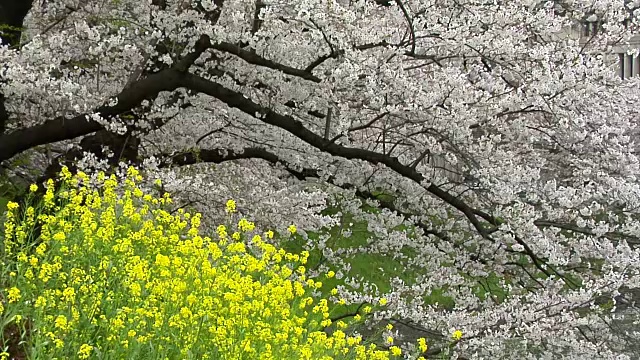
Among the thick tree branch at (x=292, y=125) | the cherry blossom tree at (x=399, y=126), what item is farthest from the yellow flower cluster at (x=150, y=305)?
the thick tree branch at (x=292, y=125)

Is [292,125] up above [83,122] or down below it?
above

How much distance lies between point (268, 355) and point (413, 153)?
3.74 metres

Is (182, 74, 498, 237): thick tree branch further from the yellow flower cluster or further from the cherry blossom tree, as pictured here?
the yellow flower cluster

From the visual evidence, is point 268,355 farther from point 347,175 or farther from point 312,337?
point 347,175

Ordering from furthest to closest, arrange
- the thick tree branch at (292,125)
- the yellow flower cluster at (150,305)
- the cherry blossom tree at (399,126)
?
1. the thick tree branch at (292,125)
2. the cherry blossom tree at (399,126)
3. the yellow flower cluster at (150,305)

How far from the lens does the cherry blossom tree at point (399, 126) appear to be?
5.97m

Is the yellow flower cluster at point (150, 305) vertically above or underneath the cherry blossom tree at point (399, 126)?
underneath

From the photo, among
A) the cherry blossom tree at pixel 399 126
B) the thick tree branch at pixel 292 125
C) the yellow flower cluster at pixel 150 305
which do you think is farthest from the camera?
the thick tree branch at pixel 292 125

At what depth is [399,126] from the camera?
6.61 meters

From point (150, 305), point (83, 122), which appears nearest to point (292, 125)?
point (83, 122)

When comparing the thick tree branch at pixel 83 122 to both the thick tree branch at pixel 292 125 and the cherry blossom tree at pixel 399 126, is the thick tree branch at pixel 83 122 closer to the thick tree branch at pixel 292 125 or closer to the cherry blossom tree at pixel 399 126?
the cherry blossom tree at pixel 399 126

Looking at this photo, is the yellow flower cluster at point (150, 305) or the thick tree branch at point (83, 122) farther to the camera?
the thick tree branch at point (83, 122)

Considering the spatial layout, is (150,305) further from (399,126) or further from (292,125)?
(399,126)

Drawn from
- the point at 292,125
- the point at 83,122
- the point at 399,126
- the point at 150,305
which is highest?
the point at 399,126
